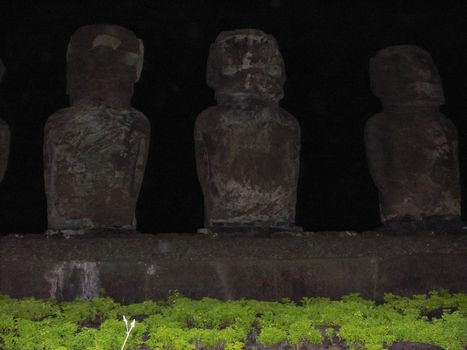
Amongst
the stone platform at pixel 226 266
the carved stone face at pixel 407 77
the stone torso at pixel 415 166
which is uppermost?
the carved stone face at pixel 407 77

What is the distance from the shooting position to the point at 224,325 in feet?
15.8

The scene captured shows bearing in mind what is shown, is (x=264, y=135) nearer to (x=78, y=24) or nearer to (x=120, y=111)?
(x=120, y=111)

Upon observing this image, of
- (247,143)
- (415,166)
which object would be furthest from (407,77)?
(247,143)

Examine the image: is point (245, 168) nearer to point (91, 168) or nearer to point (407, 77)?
point (91, 168)

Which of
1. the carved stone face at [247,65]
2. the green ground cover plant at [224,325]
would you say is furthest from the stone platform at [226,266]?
the carved stone face at [247,65]

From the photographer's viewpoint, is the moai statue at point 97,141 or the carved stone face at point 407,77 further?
the carved stone face at point 407,77

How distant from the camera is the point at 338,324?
4668 millimetres

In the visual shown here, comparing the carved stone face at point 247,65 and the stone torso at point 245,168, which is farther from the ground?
the carved stone face at point 247,65

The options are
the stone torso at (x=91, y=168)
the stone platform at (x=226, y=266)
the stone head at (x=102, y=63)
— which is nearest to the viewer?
the stone platform at (x=226, y=266)

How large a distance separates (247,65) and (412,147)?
1.99 meters

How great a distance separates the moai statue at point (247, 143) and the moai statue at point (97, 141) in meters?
0.74

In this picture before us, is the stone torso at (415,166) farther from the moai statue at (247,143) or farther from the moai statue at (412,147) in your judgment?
the moai statue at (247,143)

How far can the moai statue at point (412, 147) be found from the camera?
738 cm

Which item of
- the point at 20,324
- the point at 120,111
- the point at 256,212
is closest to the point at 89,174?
the point at 120,111
